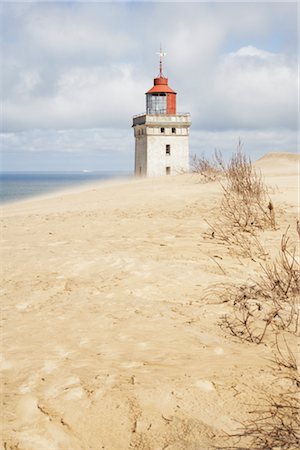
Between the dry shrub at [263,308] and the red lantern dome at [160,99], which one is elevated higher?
the red lantern dome at [160,99]

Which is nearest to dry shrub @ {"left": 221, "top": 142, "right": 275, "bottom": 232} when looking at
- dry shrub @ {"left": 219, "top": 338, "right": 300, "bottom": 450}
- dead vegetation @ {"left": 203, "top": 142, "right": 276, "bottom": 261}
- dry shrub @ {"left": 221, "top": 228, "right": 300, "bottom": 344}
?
dead vegetation @ {"left": 203, "top": 142, "right": 276, "bottom": 261}

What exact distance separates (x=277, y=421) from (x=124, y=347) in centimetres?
150

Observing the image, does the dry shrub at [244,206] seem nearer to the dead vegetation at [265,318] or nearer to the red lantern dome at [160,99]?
the dead vegetation at [265,318]

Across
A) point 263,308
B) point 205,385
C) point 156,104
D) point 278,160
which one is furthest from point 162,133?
point 205,385

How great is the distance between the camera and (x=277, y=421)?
3.21 meters

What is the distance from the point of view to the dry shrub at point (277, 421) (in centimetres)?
300

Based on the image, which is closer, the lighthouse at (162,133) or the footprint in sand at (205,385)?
the footprint in sand at (205,385)

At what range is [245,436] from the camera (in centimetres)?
307

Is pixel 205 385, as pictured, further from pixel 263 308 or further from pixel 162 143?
pixel 162 143

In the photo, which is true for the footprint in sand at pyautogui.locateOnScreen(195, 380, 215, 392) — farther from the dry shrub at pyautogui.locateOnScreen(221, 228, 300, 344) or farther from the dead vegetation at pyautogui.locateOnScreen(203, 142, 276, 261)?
the dead vegetation at pyautogui.locateOnScreen(203, 142, 276, 261)

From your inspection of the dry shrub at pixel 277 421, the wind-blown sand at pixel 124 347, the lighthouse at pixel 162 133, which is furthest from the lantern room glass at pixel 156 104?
the dry shrub at pixel 277 421

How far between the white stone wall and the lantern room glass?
0.59 m

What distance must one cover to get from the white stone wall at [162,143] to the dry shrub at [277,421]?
3838 cm

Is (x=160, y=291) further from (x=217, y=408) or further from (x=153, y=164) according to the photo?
(x=153, y=164)
